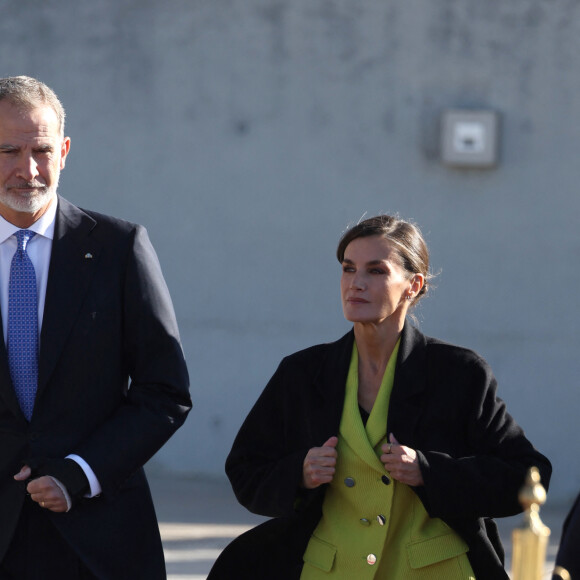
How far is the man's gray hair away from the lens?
3242 millimetres

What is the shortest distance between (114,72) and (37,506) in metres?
5.33

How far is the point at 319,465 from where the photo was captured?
3.28 meters

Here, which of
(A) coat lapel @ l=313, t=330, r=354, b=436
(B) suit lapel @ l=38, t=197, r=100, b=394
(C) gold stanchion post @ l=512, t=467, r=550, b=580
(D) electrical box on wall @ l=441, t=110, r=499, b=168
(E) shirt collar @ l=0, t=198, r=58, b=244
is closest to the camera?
(C) gold stanchion post @ l=512, t=467, r=550, b=580

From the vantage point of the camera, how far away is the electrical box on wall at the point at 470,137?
767 centimetres

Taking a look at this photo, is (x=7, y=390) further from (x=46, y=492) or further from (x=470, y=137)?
(x=470, y=137)

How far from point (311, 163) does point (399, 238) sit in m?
4.46

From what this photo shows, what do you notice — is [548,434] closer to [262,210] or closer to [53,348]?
[262,210]

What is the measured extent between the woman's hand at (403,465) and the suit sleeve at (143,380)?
0.57 metres

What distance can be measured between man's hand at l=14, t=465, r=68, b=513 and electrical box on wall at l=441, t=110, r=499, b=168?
5.06 meters

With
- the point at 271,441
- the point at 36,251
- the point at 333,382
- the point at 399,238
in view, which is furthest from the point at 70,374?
the point at 399,238

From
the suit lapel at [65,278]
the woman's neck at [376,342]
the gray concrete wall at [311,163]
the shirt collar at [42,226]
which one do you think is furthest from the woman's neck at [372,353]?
the gray concrete wall at [311,163]

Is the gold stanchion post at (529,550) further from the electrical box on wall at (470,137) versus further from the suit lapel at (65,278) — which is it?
the electrical box on wall at (470,137)

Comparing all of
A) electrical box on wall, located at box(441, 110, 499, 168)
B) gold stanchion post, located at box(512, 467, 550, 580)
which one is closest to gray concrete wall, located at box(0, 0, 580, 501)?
electrical box on wall, located at box(441, 110, 499, 168)

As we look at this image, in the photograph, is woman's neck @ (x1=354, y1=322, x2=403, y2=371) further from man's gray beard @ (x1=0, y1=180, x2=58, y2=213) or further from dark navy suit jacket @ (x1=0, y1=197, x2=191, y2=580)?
man's gray beard @ (x1=0, y1=180, x2=58, y2=213)
